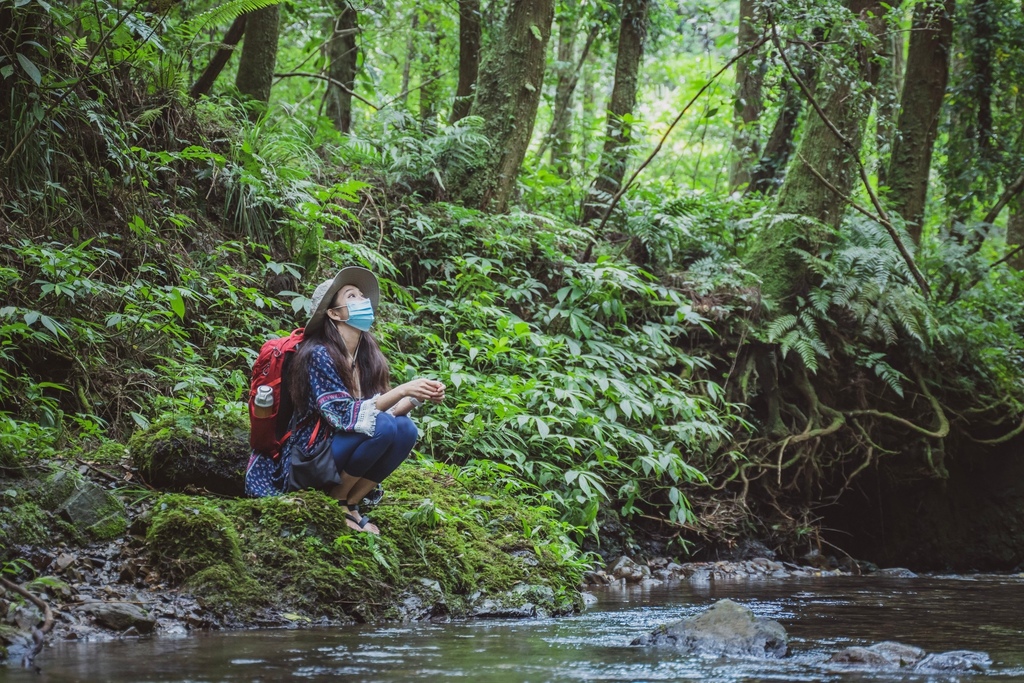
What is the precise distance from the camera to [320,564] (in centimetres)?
448

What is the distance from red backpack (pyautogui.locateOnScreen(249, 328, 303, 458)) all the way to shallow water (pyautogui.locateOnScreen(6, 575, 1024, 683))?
1245 mm

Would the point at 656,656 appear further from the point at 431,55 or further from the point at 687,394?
the point at 431,55

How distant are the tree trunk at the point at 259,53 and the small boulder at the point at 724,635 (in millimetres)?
7734

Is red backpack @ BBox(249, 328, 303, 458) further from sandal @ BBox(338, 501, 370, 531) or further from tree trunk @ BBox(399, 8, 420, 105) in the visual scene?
tree trunk @ BBox(399, 8, 420, 105)

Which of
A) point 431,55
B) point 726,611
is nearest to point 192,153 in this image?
point 726,611

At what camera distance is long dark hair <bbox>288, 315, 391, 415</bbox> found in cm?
479

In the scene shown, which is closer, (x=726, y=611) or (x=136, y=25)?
(x=726, y=611)

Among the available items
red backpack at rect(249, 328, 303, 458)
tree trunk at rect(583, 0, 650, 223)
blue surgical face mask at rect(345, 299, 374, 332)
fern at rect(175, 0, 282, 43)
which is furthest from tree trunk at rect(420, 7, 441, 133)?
red backpack at rect(249, 328, 303, 458)

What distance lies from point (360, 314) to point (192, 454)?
50.2 inches

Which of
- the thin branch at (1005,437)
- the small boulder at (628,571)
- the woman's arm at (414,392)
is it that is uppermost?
the woman's arm at (414,392)

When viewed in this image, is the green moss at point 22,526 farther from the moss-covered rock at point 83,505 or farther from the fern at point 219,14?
the fern at point 219,14

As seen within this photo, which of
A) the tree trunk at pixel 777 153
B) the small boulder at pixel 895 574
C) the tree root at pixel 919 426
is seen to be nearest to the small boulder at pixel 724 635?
the small boulder at pixel 895 574

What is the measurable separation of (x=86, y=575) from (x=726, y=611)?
2953 millimetres

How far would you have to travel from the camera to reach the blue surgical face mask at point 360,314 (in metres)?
4.92
